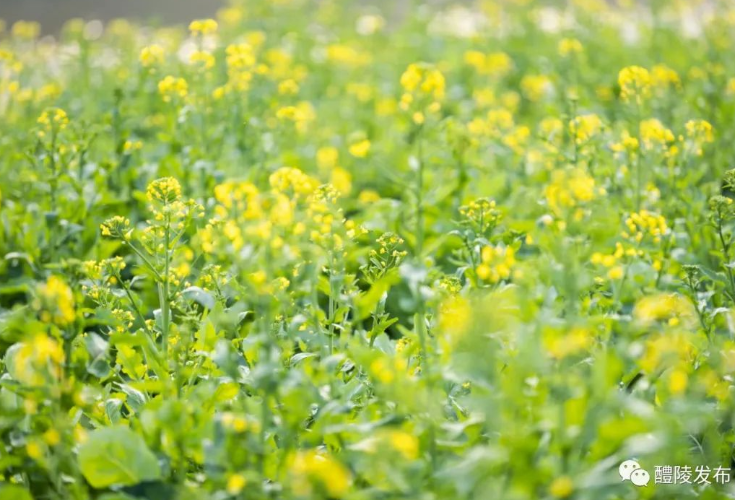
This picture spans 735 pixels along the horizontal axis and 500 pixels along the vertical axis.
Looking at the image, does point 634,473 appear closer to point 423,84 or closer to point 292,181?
point 292,181

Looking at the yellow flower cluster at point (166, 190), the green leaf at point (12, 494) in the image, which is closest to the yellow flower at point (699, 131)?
the yellow flower cluster at point (166, 190)

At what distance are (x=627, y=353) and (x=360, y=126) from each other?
4.63 metres

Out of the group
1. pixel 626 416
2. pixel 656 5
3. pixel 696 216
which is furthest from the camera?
pixel 656 5

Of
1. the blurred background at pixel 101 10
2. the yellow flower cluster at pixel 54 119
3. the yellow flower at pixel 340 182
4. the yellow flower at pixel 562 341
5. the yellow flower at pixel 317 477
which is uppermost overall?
the blurred background at pixel 101 10

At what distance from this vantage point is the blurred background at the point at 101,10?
40.7 ft

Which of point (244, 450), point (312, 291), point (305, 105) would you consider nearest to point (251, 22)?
point (305, 105)

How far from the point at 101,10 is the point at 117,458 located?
1206 cm

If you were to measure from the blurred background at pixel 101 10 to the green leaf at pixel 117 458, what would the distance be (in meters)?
10.9

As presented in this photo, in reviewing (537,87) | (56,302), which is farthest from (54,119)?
(537,87)

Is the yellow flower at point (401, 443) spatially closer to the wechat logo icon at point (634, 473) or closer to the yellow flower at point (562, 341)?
the yellow flower at point (562, 341)

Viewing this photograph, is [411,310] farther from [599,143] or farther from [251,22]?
[251,22]

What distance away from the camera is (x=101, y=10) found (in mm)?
12938

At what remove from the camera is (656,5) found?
7406 millimetres

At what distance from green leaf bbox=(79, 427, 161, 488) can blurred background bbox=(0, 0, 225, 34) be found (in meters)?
10.9
